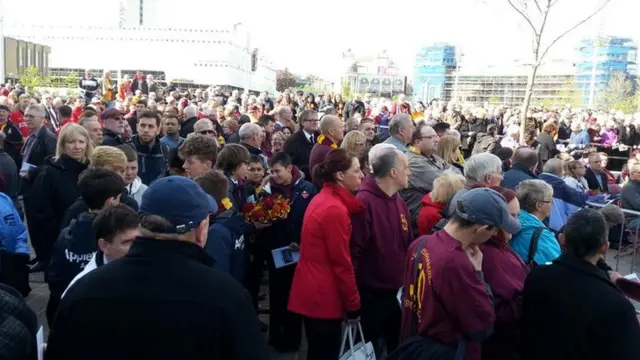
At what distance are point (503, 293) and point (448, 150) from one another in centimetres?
427

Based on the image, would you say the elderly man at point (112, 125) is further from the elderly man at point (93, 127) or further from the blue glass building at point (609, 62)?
the blue glass building at point (609, 62)

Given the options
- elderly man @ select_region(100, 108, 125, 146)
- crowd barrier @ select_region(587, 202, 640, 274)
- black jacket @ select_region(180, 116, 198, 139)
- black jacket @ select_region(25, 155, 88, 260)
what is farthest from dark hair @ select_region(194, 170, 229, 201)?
crowd barrier @ select_region(587, 202, 640, 274)

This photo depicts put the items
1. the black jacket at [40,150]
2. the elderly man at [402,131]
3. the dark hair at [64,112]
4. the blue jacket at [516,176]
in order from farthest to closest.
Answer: the dark hair at [64,112] → the black jacket at [40,150] → the elderly man at [402,131] → the blue jacket at [516,176]

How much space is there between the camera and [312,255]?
14.3ft

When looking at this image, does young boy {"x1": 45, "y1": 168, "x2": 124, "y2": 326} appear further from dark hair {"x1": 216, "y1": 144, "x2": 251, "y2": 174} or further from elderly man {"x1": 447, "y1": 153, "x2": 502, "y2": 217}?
elderly man {"x1": 447, "y1": 153, "x2": 502, "y2": 217}

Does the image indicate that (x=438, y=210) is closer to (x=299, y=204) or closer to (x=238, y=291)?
(x=299, y=204)

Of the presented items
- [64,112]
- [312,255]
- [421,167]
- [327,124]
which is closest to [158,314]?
[312,255]

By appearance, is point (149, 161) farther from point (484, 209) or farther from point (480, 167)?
Answer: point (484, 209)

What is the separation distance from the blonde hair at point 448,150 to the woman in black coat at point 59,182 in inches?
163

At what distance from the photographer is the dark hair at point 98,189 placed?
409 centimetres

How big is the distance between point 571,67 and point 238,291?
5416 inches

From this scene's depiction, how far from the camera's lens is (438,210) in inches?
188

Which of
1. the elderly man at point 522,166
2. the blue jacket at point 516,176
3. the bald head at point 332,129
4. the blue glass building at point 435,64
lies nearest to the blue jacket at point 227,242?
the bald head at point 332,129

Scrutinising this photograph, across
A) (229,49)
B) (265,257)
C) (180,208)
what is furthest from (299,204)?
(229,49)
